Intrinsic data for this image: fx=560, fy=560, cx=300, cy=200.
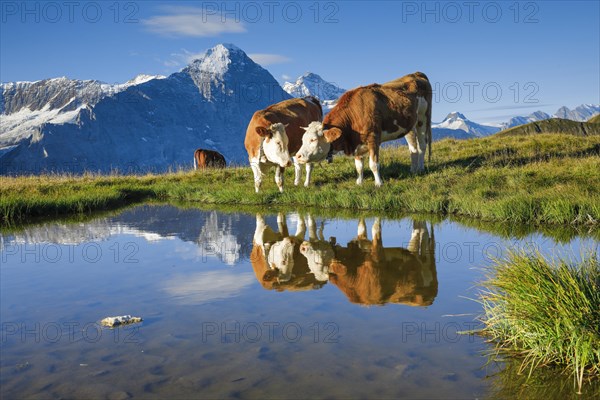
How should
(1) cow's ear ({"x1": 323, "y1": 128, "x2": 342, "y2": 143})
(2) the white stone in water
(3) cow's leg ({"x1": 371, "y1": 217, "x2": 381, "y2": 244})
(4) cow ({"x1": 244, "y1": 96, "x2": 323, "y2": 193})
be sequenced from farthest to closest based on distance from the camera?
(4) cow ({"x1": 244, "y1": 96, "x2": 323, "y2": 193})
(1) cow's ear ({"x1": 323, "y1": 128, "x2": 342, "y2": 143})
(3) cow's leg ({"x1": 371, "y1": 217, "x2": 381, "y2": 244})
(2) the white stone in water

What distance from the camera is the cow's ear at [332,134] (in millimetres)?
14434

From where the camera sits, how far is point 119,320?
18.2 ft

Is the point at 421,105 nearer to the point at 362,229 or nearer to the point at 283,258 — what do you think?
the point at 362,229

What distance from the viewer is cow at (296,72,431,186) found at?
14.9m

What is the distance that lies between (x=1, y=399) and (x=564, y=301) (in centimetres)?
425

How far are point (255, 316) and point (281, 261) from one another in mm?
2534

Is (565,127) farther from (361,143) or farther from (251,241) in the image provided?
(251,241)

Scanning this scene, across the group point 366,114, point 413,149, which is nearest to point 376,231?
point 366,114

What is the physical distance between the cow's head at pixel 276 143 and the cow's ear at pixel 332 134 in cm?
122

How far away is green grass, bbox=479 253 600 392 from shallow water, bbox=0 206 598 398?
10.1 inches

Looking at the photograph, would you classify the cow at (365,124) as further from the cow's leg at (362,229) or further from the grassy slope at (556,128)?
the grassy slope at (556,128)

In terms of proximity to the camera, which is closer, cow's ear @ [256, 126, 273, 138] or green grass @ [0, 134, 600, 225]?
green grass @ [0, 134, 600, 225]

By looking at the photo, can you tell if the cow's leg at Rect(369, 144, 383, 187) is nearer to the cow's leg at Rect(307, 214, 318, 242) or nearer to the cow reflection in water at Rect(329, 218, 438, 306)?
the cow's leg at Rect(307, 214, 318, 242)

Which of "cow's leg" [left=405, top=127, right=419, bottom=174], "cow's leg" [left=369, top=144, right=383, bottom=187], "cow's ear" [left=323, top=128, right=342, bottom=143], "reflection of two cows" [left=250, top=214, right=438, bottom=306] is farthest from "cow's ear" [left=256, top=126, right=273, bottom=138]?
"cow's leg" [left=405, top=127, right=419, bottom=174]
